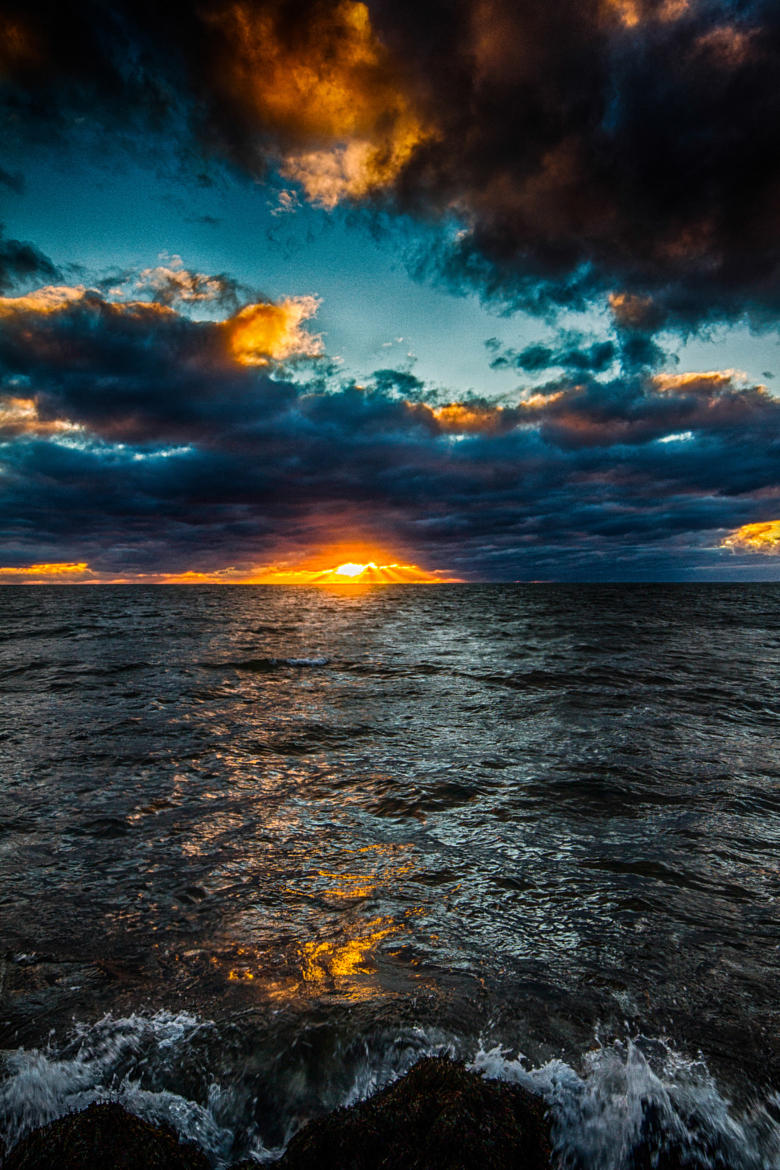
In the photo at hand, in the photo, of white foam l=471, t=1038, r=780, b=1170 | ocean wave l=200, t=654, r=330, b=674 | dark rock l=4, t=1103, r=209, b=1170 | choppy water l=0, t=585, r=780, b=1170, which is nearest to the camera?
dark rock l=4, t=1103, r=209, b=1170

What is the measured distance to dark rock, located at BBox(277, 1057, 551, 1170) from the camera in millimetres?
2252

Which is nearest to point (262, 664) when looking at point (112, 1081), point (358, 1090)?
point (112, 1081)

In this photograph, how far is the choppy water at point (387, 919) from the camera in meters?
2.73

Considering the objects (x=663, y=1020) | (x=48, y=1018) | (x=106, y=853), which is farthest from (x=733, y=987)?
(x=106, y=853)

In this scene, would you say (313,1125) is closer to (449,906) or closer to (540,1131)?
(540,1131)

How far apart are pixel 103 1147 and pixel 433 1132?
145cm

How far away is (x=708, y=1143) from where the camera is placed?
2.47 meters

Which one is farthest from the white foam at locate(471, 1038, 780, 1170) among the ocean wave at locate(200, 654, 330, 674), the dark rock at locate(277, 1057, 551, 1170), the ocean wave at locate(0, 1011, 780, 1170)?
the ocean wave at locate(200, 654, 330, 674)

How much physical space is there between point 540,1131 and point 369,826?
3685 millimetres

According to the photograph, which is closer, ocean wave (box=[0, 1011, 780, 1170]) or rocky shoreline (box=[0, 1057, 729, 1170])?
rocky shoreline (box=[0, 1057, 729, 1170])

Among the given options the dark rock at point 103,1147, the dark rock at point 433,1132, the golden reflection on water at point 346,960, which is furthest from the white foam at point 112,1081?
the golden reflection on water at point 346,960

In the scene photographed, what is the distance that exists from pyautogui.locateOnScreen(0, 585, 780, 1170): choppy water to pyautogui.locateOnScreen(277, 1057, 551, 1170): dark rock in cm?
18

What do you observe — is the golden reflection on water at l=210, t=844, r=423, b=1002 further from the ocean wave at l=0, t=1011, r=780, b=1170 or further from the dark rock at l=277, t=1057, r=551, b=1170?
the dark rock at l=277, t=1057, r=551, b=1170

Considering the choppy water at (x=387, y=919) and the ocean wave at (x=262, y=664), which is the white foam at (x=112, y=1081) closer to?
the choppy water at (x=387, y=919)
